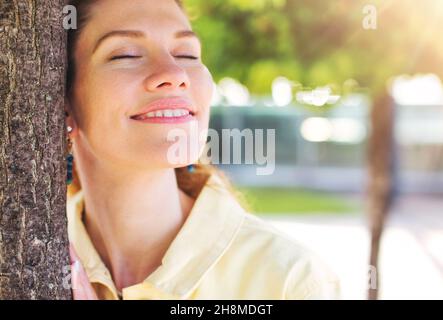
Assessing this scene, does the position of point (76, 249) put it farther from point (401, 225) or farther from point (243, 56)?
point (401, 225)

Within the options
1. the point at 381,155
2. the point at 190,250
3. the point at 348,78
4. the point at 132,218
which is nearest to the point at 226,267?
the point at 190,250

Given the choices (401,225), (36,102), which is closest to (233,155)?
(36,102)

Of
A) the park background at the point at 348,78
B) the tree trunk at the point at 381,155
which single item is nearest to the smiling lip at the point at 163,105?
the park background at the point at 348,78

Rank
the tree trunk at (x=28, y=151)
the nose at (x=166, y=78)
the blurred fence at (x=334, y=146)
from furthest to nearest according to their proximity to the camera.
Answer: the blurred fence at (x=334, y=146) → the nose at (x=166, y=78) → the tree trunk at (x=28, y=151)

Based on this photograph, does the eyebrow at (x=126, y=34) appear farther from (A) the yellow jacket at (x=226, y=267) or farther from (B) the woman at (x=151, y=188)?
(A) the yellow jacket at (x=226, y=267)

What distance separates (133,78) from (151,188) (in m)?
0.23

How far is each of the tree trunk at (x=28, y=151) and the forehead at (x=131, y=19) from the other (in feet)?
0.57

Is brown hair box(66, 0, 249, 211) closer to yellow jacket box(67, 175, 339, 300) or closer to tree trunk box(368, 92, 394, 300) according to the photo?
yellow jacket box(67, 175, 339, 300)

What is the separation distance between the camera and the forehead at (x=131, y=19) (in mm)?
1424

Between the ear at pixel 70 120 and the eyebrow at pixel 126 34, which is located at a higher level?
the eyebrow at pixel 126 34

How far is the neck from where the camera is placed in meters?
1.49

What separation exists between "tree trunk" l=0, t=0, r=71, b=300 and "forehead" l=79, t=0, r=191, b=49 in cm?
17

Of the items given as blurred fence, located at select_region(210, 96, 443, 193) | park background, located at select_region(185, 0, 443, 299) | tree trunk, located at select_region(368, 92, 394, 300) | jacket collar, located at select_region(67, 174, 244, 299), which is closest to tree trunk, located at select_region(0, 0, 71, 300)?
jacket collar, located at select_region(67, 174, 244, 299)

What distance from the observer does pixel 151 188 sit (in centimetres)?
148
